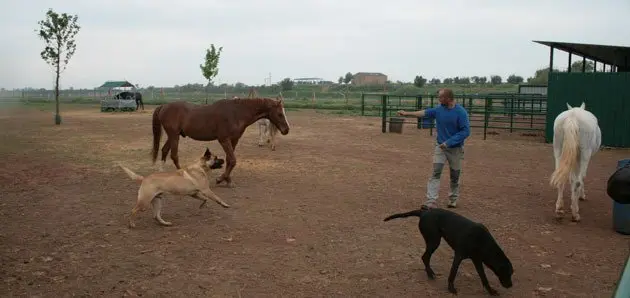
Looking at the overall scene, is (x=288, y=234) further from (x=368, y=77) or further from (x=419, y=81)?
(x=368, y=77)

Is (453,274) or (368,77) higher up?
(368,77)

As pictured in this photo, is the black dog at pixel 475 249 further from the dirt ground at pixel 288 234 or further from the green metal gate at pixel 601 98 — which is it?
the green metal gate at pixel 601 98

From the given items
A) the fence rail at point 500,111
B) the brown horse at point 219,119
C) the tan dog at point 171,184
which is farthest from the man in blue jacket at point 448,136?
the fence rail at point 500,111

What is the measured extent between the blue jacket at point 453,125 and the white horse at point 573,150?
126cm

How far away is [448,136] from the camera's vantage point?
21.8ft

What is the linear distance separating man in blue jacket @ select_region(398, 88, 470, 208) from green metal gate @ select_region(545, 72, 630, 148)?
32.2ft

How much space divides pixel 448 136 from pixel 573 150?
158 cm

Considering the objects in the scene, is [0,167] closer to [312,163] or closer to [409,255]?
[312,163]

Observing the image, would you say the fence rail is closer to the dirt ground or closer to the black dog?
the dirt ground

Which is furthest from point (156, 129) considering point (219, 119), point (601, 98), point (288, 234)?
point (601, 98)

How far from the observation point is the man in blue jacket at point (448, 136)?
654 cm

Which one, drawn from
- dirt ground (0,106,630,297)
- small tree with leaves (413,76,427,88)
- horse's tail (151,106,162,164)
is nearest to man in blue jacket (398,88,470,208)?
dirt ground (0,106,630,297)

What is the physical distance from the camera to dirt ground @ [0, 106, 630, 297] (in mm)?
4207

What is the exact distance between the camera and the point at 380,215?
6.46 meters
